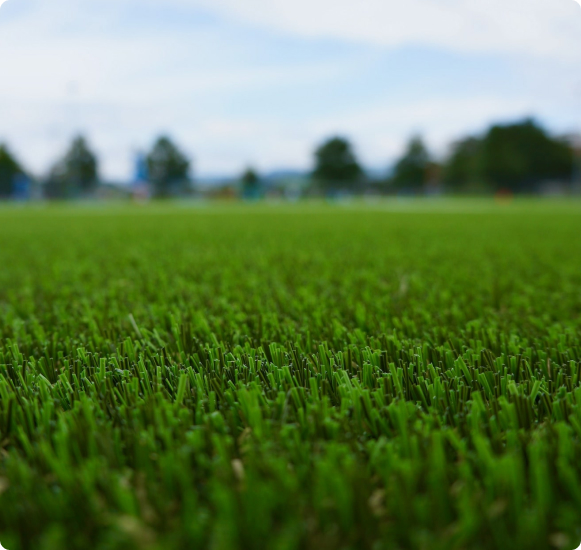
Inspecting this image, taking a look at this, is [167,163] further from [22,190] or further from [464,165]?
[464,165]

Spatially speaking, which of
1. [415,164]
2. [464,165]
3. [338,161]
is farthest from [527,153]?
[338,161]

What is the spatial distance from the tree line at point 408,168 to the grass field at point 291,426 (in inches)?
1782

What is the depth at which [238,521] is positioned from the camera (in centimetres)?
64

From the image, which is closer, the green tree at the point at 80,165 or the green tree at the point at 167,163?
the green tree at the point at 80,165

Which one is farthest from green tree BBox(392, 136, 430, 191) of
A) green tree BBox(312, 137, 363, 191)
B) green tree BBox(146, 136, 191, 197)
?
green tree BBox(146, 136, 191, 197)

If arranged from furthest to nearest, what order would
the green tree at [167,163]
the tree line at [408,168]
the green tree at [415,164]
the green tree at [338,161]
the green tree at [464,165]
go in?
the green tree at [338,161] → the green tree at [415,164] → the green tree at [167,163] → the green tree at [464,165] → the tree line at [408,168]

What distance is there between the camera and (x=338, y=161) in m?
77.4

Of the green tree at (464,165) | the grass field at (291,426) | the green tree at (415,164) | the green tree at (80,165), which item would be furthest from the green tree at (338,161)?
the grass field at (291,426)

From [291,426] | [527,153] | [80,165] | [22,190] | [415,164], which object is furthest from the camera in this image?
[415,164]

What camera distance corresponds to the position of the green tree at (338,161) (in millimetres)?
77000

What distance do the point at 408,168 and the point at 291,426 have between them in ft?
262

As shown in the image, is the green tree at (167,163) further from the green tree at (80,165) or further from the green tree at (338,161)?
the green tree at (338,161)

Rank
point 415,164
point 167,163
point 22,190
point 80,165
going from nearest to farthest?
point 22,190 → point 80,165 → point 167,163 → point 415,164

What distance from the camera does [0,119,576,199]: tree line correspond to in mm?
53156
